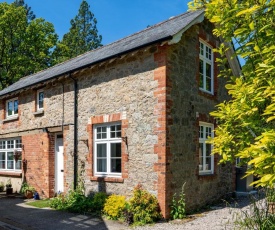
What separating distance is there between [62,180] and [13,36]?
2230 centimetres

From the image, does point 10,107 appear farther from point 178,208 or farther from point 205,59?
point 178,208

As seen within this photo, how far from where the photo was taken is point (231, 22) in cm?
393

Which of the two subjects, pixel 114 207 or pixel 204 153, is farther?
pixel 204 153

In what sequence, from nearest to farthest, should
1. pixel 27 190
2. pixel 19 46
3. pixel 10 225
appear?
1. pixel 10 225
2. pixel 27 190
3. pixel 19 46

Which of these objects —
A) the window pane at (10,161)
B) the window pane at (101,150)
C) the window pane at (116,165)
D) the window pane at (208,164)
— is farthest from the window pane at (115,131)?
the window pane at (10,161)

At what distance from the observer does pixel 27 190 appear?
1295 centimetres

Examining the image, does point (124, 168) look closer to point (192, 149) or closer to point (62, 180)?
point (192, 149)

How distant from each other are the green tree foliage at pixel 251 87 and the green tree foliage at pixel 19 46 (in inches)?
1113

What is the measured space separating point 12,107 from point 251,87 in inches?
569

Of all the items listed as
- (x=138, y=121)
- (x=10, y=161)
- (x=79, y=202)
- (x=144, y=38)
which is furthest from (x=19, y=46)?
(x=138, y=121)

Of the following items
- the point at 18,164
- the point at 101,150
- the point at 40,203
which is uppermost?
the point at 101,150

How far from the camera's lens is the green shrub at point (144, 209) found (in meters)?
7.93

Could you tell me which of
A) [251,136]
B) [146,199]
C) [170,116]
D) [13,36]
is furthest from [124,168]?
[13,36]

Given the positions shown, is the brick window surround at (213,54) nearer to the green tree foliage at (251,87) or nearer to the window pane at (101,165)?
the window pane at (101,165)
